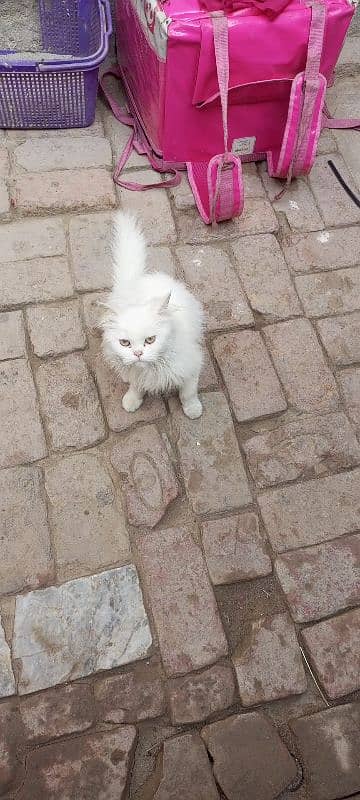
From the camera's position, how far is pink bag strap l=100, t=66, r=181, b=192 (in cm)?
318

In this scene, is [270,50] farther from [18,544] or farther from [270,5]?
[18,544]

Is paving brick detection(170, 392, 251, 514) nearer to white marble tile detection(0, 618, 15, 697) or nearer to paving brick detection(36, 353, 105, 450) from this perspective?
paving brick detection(36, 353, 105, 450)

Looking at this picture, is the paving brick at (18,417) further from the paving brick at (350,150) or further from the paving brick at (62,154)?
the paving brick at (350,150)

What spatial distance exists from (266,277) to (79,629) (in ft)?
6.23

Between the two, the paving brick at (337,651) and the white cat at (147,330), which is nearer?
the white cat at (147,330)

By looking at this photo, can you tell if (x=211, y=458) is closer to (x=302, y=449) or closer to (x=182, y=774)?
(x=302, y=449)

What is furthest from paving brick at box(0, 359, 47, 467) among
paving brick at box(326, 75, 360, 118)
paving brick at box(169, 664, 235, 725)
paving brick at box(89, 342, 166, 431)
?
paving brick at box(326, 75, 360, 118)

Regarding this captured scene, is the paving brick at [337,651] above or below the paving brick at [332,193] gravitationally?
below

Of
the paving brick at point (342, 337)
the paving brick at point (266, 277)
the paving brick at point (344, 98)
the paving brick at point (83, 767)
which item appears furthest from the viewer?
the paving brick at point (344, 98)

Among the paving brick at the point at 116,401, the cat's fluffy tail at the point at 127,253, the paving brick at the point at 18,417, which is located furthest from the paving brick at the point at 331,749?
the cat's fluffy tail at the point at 127,253

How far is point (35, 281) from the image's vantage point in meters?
2.84

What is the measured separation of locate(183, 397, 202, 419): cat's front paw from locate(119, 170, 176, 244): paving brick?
101cm

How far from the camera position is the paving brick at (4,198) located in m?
3.04

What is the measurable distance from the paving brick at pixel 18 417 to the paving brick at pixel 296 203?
167cm
